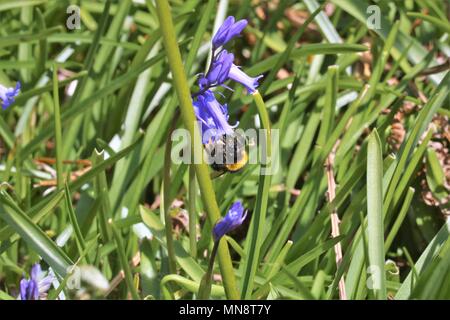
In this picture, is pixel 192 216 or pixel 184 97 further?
pixel 192 216

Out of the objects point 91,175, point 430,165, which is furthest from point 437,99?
point 91,175

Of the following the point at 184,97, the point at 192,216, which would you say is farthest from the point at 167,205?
the point at 184,97

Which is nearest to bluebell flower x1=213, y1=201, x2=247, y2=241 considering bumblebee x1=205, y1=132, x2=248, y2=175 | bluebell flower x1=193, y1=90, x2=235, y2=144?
bluebell flower x1=193, y1=90, x2=235, y2=144

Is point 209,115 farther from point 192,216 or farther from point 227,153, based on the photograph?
point 192,216

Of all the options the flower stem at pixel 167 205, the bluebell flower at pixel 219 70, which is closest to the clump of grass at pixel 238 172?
the flower stem at pixel 167 205

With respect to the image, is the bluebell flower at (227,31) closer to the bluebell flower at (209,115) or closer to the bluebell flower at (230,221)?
the bluebell flower at (209,115)
